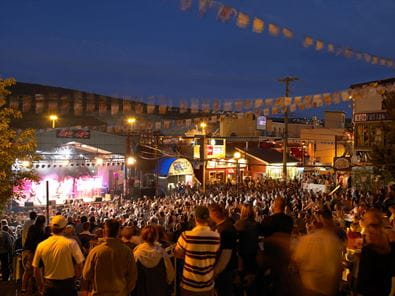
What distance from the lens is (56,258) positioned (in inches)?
184

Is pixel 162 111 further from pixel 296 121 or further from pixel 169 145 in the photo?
pixel 296 121

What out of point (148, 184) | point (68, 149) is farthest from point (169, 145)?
point (68, 149)

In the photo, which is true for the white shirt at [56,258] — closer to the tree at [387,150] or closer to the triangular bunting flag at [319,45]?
the triangular bunting flag at [319,45]

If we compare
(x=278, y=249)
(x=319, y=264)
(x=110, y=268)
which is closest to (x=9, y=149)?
(x=110, y=268)

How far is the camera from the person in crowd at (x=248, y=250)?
5621mm

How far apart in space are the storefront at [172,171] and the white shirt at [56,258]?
22.0 metres

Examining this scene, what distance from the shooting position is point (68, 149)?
2469 cm

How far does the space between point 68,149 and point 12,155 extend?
14.7 metres

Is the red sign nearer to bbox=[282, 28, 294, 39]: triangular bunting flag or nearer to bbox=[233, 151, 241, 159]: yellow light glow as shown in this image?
bbox=[233, 151, 241, 159]: yellow light glow

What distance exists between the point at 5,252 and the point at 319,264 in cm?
677

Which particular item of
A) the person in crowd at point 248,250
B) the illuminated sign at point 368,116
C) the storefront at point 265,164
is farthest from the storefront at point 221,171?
the person in crowd at point 248,250

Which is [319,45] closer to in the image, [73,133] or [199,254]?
[199,254]

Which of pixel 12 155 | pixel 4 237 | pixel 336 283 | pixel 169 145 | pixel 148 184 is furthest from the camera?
pixel 169 145

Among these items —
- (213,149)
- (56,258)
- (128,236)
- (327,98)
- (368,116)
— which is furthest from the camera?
(213,149)
